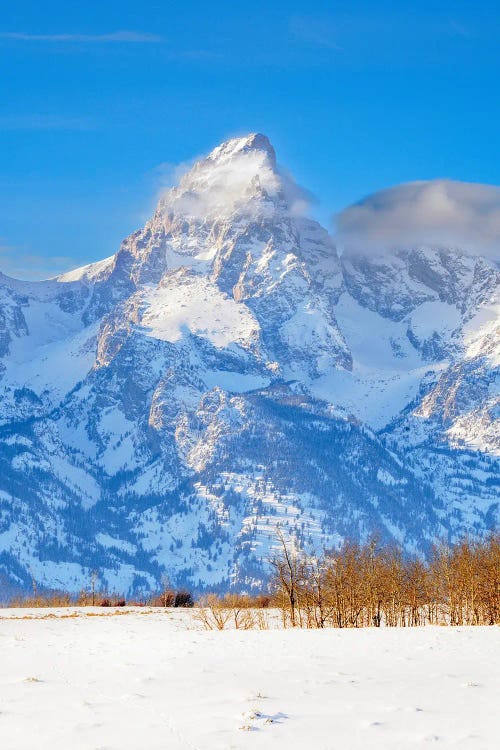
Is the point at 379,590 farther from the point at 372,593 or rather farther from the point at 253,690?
the point at 253,690

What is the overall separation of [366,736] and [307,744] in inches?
73.9

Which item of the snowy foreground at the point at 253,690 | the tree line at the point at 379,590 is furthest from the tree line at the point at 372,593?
the snowy foreground at the point at 253,690

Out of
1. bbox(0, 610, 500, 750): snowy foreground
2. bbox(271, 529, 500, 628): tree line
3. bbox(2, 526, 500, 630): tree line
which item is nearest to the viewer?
bbox(0, 610, 500, 750): snowy foreground

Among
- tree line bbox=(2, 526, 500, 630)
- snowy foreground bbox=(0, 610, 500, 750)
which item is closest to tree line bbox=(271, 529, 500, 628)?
tree line bbox=(2, 526, 500, 630)

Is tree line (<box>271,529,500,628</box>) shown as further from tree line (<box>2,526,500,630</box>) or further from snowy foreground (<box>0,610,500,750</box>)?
snowy foreground (<box>0,610,500,750</box>)

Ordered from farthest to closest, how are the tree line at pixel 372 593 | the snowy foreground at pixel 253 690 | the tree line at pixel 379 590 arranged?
the tree line at pixel 379 590 → the tree line at pixel 372 593 → the snowy foreground at pixel 253 690

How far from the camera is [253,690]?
4156 cm

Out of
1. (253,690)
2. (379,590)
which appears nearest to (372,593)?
(379,590)

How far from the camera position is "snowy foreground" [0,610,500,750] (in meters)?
34.1

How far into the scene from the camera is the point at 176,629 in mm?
71062

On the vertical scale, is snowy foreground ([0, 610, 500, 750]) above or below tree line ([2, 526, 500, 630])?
below

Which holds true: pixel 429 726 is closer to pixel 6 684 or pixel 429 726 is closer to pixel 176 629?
pixel 6 684

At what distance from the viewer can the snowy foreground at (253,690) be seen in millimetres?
34125

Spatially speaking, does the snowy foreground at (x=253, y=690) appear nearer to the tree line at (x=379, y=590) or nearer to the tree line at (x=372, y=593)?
the tree line at (x=372, y=593)
